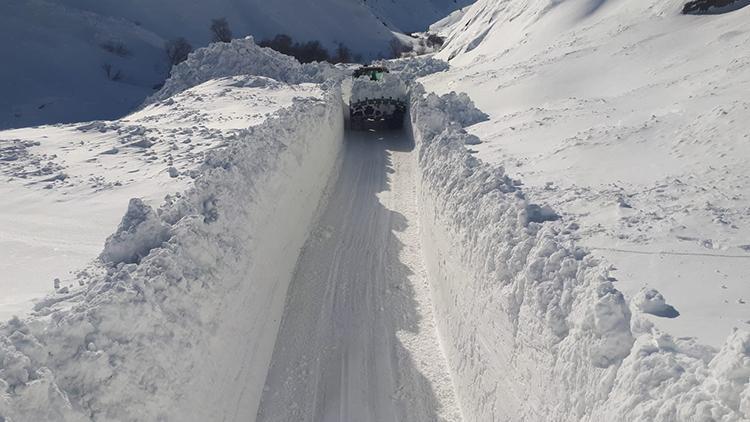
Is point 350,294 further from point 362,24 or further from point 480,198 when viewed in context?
point 362,24

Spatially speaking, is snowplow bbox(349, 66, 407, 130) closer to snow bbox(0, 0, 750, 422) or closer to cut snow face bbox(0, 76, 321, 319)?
cut snow face bbox(0, 76, 321, 319)

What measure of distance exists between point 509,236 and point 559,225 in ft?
2.21

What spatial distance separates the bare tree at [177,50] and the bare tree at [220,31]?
5.89m

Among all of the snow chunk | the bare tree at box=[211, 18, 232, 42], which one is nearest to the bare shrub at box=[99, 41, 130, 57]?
the bare tree at box=[211, 18, 232, 42]

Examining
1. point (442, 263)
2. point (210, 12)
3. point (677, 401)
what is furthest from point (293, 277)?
point (210, 12)

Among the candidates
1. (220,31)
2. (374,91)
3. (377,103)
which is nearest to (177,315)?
(377,103)

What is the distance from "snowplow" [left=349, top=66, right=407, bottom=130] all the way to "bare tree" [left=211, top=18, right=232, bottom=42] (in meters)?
38.3

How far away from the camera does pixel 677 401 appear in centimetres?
358

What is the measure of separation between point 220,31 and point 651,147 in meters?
52.1

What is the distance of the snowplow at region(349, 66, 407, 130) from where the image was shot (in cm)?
2000

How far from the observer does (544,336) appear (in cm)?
526

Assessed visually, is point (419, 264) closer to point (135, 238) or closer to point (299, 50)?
point (135, 238)

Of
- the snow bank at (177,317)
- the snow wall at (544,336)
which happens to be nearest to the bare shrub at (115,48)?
the snow bank at (177,317)

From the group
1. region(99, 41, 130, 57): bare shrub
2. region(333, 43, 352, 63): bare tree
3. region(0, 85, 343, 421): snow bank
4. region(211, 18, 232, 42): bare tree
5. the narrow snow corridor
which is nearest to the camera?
region(0, 85, 343, 421): snow bank
